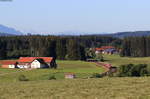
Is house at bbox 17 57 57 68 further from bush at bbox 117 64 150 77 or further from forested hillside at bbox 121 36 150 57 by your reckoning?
forested hillside at bbox 121 36 150 57

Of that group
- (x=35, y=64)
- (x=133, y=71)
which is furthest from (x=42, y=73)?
(x=35, y=64)

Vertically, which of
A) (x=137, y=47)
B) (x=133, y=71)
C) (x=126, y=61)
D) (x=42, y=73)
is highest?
(x=137, y=47)

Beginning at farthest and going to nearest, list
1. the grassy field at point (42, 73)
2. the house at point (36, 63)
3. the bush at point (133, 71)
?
the house at point (36, 63)
the grassy field at point (42, 73)
the bush at point (133, 71)

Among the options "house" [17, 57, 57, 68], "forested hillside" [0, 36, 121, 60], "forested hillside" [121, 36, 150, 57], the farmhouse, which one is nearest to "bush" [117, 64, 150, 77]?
the farmhouse

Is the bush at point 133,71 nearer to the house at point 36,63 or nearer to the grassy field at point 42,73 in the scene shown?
the grassy field at point 42,73

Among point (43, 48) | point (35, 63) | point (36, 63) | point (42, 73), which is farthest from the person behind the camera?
point (43, 48)

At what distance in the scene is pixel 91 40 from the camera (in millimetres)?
180000

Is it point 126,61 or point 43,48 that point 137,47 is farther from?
point 43,48

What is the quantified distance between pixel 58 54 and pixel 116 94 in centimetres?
9009

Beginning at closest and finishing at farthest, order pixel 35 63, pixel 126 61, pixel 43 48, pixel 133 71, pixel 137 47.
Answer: pixel 133 71 → pixel 35 63 → pixel 126 61 → pixel 43 48 → pixel 137 47

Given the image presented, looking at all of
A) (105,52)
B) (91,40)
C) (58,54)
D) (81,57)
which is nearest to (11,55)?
(58,54)

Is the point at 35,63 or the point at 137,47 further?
the point at 137,47

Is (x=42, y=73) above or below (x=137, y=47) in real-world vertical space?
below

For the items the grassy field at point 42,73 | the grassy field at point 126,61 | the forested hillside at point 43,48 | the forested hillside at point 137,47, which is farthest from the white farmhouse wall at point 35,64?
the forested hillside at point 137,47
